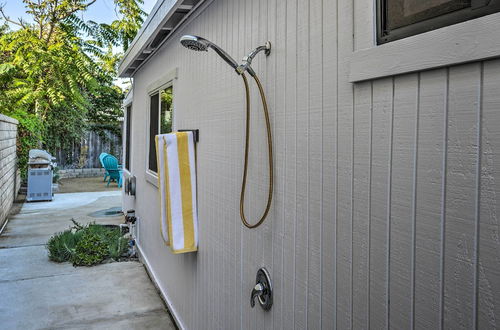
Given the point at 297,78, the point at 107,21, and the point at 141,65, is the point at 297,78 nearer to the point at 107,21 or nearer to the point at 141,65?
the point at 141,65

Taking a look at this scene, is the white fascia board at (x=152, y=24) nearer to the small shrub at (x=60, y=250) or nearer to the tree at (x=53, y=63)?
the small shrub at (x=60, y=250)

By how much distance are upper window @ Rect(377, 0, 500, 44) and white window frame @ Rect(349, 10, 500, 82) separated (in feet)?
0.11

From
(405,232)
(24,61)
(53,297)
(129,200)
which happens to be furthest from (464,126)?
(24,61)

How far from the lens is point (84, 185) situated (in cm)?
1184

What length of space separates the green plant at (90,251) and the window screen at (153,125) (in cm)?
126

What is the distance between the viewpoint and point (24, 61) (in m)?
10.4

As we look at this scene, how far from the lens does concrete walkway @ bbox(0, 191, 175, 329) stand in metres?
3.24

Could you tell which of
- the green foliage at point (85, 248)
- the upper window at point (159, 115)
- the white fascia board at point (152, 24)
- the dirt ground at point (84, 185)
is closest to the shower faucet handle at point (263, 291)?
the white fascia board at point (152, 24)

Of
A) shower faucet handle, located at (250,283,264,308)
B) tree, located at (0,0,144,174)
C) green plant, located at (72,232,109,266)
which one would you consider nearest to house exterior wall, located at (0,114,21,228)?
tree, located at (0,0,144,174)

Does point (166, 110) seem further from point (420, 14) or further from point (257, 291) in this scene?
point (420, 14)

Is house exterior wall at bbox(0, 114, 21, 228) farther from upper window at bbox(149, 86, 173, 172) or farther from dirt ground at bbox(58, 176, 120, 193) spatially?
upper window at bbox(149, 86, 173, 172)

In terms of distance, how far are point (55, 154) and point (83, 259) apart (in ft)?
30.6

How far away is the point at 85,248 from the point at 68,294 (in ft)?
3.71

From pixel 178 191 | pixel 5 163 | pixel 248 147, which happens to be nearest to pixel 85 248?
pixel 178 191
